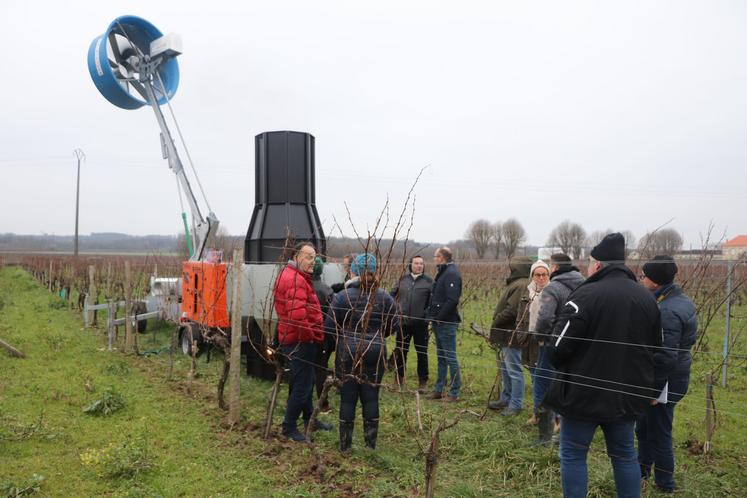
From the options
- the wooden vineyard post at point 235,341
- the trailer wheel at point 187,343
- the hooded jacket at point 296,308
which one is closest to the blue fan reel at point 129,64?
the trailer wheel at point 187,343

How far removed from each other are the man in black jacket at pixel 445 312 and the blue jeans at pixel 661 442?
83.2 inches

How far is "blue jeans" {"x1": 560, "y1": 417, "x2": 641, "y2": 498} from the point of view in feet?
8.41

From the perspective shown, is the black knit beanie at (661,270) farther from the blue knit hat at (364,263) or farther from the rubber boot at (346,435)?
the rubber boot at (346,435)

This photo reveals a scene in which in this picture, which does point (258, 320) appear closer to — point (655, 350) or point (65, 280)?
point (655, 350)

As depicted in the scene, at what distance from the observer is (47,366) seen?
667 cm

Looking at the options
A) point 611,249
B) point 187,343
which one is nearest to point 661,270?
point 611,249

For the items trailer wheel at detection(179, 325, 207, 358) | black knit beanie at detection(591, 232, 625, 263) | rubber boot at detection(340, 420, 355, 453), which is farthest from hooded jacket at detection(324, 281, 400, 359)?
trailer wheel at detection(179, 325, 207, 358)

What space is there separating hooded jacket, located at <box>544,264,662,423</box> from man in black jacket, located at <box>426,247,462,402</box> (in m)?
2.59

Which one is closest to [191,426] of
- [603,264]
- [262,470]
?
[262,470]

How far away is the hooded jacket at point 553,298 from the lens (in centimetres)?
385

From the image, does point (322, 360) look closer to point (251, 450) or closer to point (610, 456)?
point (251, 450)

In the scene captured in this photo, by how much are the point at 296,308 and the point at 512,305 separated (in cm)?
207

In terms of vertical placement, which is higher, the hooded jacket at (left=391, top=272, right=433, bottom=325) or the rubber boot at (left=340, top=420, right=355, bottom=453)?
the hooded jacket at (left=391, top=272, right=433, bottom=325)

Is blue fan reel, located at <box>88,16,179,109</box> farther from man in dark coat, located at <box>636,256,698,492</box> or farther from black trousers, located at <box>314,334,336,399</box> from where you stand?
man in dark coat, located at <box>636,256,698,492</box>
